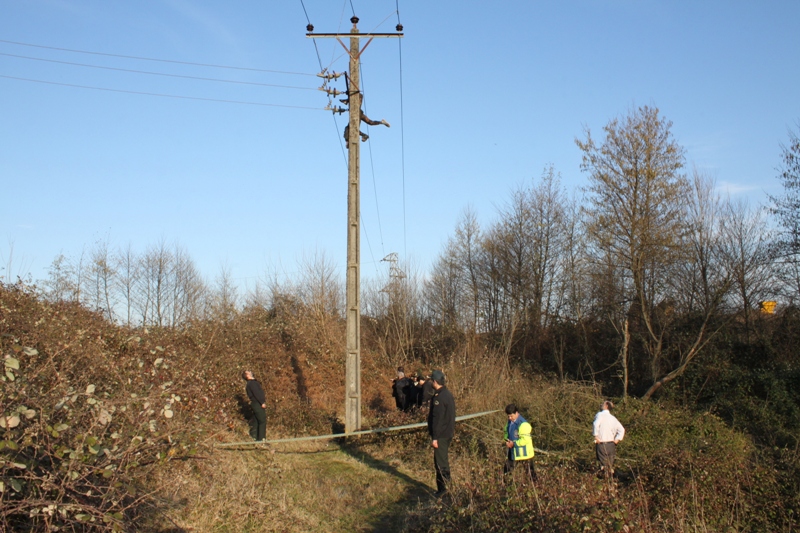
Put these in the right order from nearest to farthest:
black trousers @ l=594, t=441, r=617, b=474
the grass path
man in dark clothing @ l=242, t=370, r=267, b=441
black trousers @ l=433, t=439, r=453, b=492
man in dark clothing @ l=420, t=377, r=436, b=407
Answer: the grass path, black trousers @ l=433, t=439, r=453, b=492, black trousers @ l=594, t=441, r=617, b=474, man in dark clothing @ l=242, t=370, r=267, b=441, man in dark clothing @ l=420, t=377, r=436, b=407

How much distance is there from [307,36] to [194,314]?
40.8ft

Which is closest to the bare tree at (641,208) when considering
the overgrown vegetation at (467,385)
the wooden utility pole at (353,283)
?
the overgrown vegetation at (467,385)

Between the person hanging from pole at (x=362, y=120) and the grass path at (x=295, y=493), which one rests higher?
the person hanging from pole at (x=362, y=120)

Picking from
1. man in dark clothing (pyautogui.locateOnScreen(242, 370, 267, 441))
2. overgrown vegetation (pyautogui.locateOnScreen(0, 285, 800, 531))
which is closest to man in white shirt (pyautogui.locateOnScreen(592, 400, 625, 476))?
overgrown vegetation (pyautogui.locateOnScreen(0, 285, 800, 531))

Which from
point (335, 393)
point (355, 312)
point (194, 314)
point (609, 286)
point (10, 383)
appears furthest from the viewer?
point (609, 286)

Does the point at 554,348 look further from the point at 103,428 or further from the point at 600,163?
the point at 103,428

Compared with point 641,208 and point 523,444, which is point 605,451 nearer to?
point 523,444

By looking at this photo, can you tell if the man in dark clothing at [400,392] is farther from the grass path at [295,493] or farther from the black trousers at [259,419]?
the black trousers at [259,419]

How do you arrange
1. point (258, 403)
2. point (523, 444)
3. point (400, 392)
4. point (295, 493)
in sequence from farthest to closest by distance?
point (400, 392) < point (258, 403) < point (295, 493) < point (523, 444)

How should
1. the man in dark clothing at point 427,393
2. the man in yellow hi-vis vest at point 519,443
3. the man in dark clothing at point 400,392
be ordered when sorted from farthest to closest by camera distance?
the man in dark clothing at point 400,392 → the man in dark clothing at point 427,393 → the man in yellow hi-vis vest at point 519,443

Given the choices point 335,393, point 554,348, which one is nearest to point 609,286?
point 554,348

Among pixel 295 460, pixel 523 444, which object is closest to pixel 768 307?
pixel 523 444

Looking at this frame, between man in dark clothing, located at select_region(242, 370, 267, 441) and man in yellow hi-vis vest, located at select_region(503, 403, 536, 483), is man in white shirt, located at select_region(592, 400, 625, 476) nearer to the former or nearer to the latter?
→ man in yellow hi-vis vest, located at select_region(503, 403, 536, 483)

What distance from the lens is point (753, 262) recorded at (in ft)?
78.4
